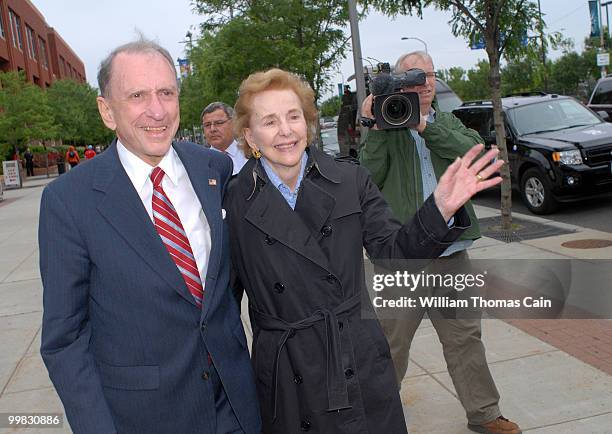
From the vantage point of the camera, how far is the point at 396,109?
336 cm

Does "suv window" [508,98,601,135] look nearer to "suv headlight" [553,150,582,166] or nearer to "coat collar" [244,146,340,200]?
"suv headlight" [553,150,582,166]

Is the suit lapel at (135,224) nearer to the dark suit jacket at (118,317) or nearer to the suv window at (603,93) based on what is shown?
the dark suit jacket at (118,317)

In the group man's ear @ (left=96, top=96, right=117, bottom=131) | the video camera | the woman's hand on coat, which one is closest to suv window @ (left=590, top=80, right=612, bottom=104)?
the video camera

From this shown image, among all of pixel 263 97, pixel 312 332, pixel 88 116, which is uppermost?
pixel 88 116

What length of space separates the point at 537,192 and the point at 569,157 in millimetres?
827

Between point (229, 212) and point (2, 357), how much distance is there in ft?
14.6

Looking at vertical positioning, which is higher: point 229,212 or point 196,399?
point 229,212

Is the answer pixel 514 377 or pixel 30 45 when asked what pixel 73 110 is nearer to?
pixel 30 45

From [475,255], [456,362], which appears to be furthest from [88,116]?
[456,362]

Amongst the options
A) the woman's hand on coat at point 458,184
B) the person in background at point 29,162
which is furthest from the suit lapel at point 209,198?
the person in background at point 29,162

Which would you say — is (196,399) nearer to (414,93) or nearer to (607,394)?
(414,93)

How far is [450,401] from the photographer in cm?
434

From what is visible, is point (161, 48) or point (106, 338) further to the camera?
point (161, 48)

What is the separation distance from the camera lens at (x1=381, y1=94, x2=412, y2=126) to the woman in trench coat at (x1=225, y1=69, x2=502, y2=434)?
2.88ft
